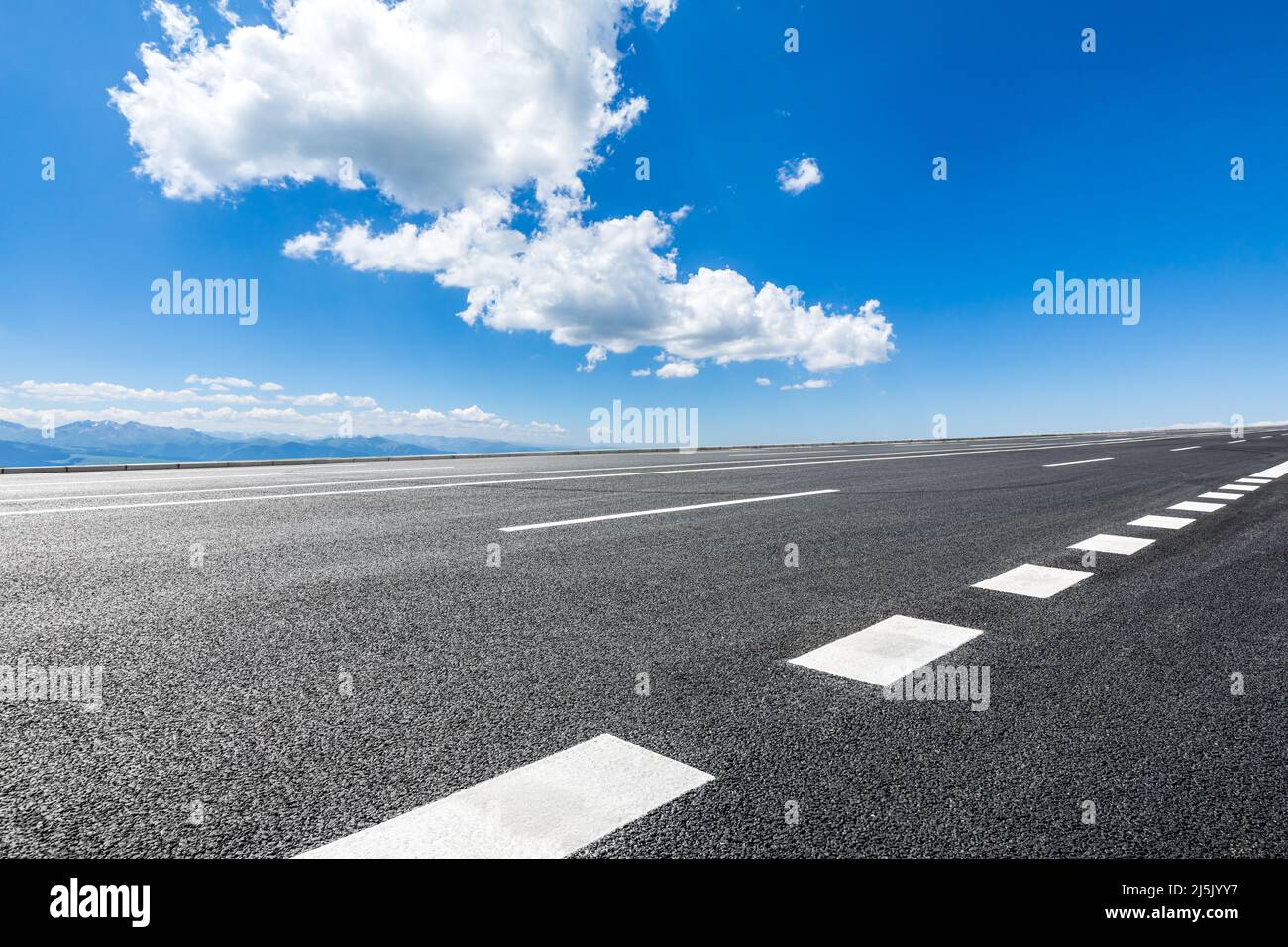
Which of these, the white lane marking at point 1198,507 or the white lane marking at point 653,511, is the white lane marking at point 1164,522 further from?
the white lane marking at point 653,511

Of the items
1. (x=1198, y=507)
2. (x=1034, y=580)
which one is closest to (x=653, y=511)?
(x=1034, y=580)

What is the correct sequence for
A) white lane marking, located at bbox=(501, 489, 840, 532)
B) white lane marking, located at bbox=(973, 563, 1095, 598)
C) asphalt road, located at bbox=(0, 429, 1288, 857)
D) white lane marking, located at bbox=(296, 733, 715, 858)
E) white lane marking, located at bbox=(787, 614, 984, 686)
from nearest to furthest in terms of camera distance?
white lane marking, located at bbox=(296, 733, 715, 858) < asphalt road, located at bbox=(0, 429, 1288, 857) < white lane marking, located at bbox=(787, 614, 984, 686) < white lane marking, located at bbox=(973, 563, 1095, 598) < white lane marking, located at bbox=(501, 489, 840, 532)

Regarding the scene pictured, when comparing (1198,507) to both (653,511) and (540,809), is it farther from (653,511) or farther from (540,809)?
(540,809)

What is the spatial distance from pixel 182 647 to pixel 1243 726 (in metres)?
3.83

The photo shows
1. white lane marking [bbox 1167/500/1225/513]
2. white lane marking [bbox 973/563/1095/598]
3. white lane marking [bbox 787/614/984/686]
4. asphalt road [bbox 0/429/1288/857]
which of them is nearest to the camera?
asphalt road [bbox 0/429/1288/857]

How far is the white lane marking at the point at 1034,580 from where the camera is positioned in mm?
3732

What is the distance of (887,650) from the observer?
2730mm

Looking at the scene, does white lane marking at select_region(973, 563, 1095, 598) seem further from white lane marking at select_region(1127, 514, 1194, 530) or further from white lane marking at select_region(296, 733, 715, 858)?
white lane marking at select_region(296, 733, 715, 858)

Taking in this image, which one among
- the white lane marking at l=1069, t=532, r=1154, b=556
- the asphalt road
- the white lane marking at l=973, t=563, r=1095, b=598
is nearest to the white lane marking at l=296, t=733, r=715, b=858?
the asphalt road

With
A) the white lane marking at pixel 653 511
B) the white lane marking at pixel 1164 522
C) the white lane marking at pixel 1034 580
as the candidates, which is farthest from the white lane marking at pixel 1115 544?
the white lane marking at pixel 653 511

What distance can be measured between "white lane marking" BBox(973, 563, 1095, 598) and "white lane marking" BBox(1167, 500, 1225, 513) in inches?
161

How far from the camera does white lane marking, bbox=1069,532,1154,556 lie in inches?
194

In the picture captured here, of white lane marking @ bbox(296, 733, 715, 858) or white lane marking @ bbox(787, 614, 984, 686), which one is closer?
white lane marking @ bbox(296, 733, 715, 858)
